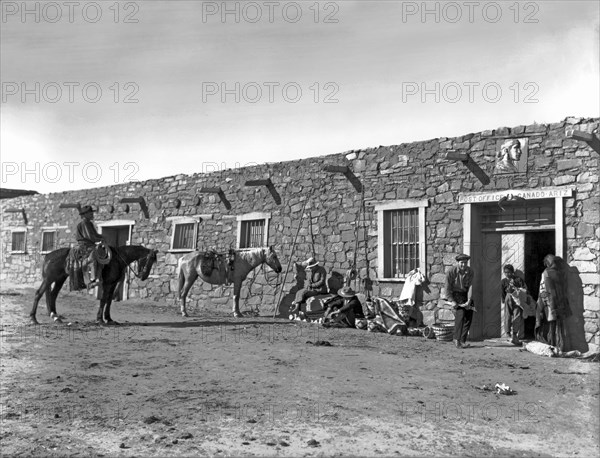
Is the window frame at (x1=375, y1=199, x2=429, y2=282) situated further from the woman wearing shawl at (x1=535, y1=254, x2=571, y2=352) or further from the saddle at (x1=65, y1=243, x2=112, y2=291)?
the saddle at (x1=65, y1=243, x2=112, y2=291)

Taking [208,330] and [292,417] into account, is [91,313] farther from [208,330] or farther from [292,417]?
[292,417]

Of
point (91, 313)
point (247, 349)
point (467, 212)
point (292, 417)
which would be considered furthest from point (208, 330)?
point (292, 417)

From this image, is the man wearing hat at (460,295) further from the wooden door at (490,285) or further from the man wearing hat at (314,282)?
the man wearing hat at (314,282)

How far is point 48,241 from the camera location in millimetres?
22516

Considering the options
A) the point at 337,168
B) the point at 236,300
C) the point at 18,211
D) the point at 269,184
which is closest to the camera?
the point at 337,168

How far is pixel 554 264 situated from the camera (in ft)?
32.3

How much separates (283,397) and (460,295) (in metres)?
4.82

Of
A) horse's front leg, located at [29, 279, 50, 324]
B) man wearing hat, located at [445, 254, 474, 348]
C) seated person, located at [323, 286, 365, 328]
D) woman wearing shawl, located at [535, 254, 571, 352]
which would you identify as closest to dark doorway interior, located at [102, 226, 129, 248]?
horse's front leg, located at [29, 279, 50, 324]

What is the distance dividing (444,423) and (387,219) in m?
7.38

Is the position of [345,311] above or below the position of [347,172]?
below

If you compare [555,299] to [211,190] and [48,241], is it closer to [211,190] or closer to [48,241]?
[211,190]

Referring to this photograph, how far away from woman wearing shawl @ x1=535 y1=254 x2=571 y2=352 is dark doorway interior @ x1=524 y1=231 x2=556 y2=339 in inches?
46.3

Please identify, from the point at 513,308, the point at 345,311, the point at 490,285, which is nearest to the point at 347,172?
the point at 345,311

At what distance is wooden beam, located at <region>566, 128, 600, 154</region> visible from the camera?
378 inches
